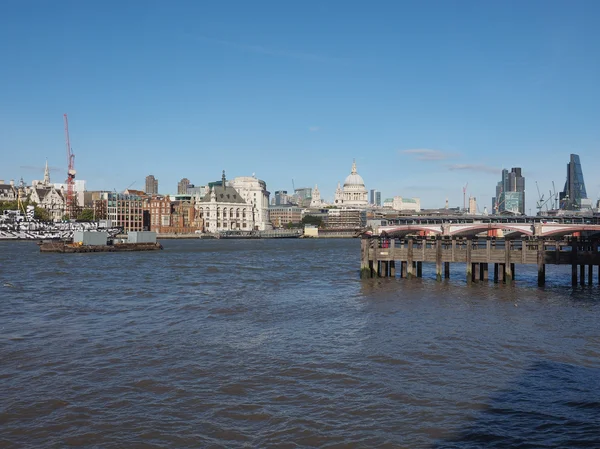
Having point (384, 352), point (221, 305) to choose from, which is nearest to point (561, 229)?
Answer: point (221, 305)

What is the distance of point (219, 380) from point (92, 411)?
392 centimetres

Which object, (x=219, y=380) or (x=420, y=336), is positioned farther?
(x=420, y=336)

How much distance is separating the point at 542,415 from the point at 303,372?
7.10 metres

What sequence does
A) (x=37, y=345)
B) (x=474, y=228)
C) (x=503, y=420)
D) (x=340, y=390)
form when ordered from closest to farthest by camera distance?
1. (x=503, y=420)
2. (x=340, y=390)
3. (x=37, y=345)
4. (x=474, y=228)

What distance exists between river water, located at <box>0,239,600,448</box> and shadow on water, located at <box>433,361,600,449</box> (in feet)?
0.19

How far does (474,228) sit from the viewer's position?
8912 centimetres

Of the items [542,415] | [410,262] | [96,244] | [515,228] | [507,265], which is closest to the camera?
[542,415]

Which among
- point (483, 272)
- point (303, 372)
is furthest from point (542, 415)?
point (483, 272)

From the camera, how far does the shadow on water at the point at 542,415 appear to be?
13.4 m

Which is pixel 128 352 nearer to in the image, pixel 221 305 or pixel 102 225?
pixel 221 305

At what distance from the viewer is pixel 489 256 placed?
41.2m

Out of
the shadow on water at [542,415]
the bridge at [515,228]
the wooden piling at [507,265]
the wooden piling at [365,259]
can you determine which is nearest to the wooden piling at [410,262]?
the wooden piling at [365,259]

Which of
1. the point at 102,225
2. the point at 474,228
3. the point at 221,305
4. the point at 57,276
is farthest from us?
the point at 102,225

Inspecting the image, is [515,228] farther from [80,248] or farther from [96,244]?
[96,244]
